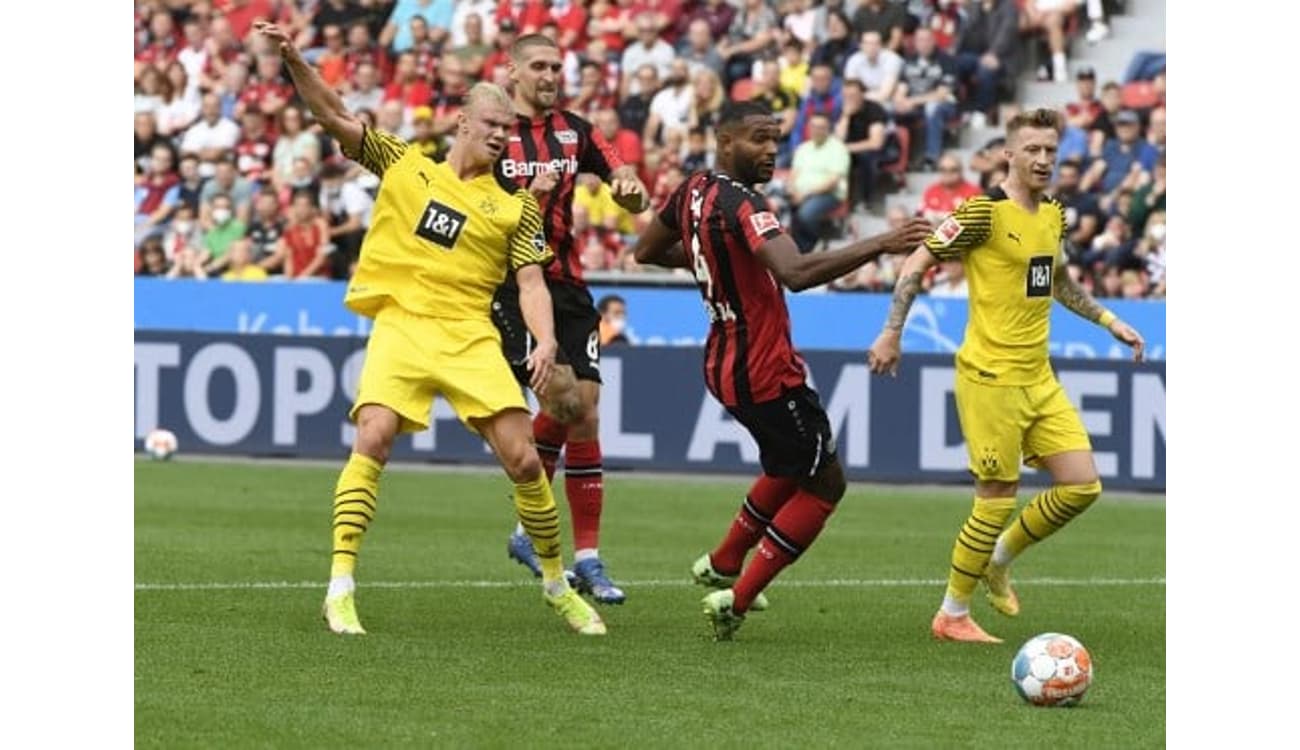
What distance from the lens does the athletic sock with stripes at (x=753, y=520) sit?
10.6 metres

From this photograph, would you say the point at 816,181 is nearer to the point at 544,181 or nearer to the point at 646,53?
the point at 646,53

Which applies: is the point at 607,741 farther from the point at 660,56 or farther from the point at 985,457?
the point at 660,56

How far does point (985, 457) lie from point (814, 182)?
12865 mm

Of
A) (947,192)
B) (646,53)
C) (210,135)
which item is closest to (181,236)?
(210,135)

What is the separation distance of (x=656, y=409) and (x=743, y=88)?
4.92 m

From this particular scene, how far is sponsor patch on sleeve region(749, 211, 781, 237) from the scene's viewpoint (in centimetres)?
960

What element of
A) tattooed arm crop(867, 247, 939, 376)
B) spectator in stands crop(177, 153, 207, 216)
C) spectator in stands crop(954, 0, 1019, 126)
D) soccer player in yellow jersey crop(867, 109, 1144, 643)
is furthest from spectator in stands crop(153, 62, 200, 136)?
tattooed arm crop(867, 247, 939, 376)

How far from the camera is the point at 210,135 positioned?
26.3 m

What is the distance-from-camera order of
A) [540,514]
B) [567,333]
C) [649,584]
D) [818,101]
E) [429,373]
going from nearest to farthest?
[429,373] → [540,514] → [567,333] → [649,584] → [818,101]

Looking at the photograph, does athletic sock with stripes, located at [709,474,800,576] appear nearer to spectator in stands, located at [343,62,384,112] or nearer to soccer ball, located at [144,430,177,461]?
soccer ball, located at [144,430,177,461]

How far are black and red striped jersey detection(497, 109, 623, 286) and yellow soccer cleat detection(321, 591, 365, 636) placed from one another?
2.35 metres

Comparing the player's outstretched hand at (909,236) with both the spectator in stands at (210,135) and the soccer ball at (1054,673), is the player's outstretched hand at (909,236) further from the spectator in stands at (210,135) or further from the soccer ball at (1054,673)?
the spectator in stands at (210,135)

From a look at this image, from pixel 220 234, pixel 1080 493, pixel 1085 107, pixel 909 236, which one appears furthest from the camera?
pixel 220 234

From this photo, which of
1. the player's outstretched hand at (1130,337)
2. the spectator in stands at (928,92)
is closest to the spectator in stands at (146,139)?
the spectator in stands at (928,92)
